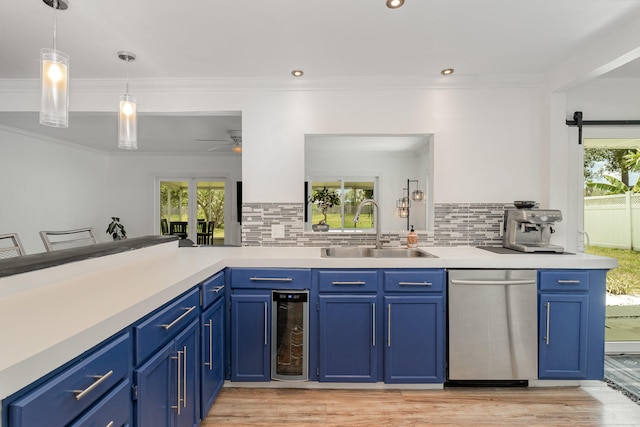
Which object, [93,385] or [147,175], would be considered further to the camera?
[147,175]

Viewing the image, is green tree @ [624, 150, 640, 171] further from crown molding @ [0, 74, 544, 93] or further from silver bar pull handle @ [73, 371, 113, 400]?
silver bar pull handle @ [73, 371, 113, 400]

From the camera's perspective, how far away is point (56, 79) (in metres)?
1.48

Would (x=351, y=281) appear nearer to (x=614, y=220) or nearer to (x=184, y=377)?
(x=184, y=377)

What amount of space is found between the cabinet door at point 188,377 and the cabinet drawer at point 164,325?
64 millimetres

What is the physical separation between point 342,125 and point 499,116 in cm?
135

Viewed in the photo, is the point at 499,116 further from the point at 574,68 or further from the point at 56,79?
the point at 56,79

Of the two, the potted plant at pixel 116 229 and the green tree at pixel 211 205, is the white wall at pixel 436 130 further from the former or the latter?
the potted plant at pixel 116 229

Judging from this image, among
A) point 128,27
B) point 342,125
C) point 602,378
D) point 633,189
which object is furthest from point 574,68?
point 128,27

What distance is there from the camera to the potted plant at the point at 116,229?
6.71 metres

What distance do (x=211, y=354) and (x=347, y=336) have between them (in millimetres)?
868

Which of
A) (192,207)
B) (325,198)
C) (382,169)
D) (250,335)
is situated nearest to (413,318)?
(250,335)

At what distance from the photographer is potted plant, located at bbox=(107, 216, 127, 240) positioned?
671 centimetres

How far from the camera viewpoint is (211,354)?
190 centimetres

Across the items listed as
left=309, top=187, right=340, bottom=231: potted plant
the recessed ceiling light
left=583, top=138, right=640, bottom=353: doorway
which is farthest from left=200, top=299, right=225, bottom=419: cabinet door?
left=309, top=187, right=340, bottom=231: potted plant
